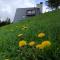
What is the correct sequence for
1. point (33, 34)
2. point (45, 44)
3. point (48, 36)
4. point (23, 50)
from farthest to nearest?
point (33, 34)
point (48, 36)
point (23, 50)
point (45, 44)

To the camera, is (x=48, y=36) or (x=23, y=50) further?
(x=48, y=36)

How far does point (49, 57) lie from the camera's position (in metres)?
4.81

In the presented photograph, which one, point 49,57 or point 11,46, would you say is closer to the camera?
point 49,57

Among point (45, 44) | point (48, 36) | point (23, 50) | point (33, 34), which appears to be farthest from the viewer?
point (33, 34)

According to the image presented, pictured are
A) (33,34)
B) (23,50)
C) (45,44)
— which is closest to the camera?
(45,44)

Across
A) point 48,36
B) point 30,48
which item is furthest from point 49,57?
point 48,36

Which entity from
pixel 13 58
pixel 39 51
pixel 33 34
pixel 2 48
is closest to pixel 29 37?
pixel 33 34

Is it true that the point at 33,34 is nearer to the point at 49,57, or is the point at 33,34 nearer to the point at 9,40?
the point at 9,40

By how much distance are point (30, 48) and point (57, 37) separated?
3.37 ft

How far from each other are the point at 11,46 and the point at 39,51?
1251 mm

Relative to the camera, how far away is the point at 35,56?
477cm

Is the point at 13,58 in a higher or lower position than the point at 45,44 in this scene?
lower

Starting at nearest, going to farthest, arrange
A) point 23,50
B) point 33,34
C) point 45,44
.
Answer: point 45,44 < point 23,50 < point 33,34

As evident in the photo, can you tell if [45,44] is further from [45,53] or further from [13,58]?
[13,58]
